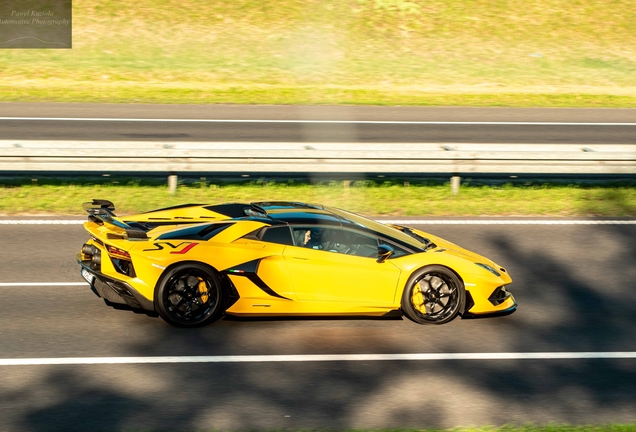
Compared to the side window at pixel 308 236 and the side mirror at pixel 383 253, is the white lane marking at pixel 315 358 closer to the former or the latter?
the side mirror at pixel 383 253

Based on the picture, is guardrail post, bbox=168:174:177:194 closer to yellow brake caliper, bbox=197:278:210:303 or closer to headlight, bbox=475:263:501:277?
yellow brake caliper, bbox=197:278:210:303

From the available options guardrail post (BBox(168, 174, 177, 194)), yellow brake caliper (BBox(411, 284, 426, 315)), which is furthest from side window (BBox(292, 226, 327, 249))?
guardrail post (BBox(168, 174, 177, 194))

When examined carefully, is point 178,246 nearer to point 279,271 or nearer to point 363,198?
point 279,271

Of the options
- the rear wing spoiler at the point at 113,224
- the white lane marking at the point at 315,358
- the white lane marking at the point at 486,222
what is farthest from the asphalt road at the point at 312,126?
the white lane marking at the point at 315,358

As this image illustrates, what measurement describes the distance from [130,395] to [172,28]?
2371 centimetres

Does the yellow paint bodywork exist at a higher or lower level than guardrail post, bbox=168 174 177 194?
lower

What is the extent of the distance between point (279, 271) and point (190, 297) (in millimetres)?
848

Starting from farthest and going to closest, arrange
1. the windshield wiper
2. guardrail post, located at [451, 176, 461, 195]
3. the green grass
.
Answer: guardrail post, located at [451, 176, 461, 195]
the green grass
the windshield wiper

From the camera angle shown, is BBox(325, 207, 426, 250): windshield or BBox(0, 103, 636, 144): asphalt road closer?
BBox(325, 207, 426, 250): windshield

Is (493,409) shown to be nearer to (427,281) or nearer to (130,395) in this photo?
(427,281)

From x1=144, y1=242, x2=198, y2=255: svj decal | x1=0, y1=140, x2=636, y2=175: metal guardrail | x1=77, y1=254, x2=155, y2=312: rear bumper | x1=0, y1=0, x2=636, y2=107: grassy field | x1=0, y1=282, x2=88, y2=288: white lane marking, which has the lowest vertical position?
x1=0, y1=282, x2=88, y2=288: white lane marking

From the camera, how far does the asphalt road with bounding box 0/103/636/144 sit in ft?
59.7

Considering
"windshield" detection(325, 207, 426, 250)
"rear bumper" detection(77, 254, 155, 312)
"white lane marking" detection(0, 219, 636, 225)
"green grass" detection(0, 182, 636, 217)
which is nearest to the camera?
"rear bumper" detection(77, 254, 155, 312)
